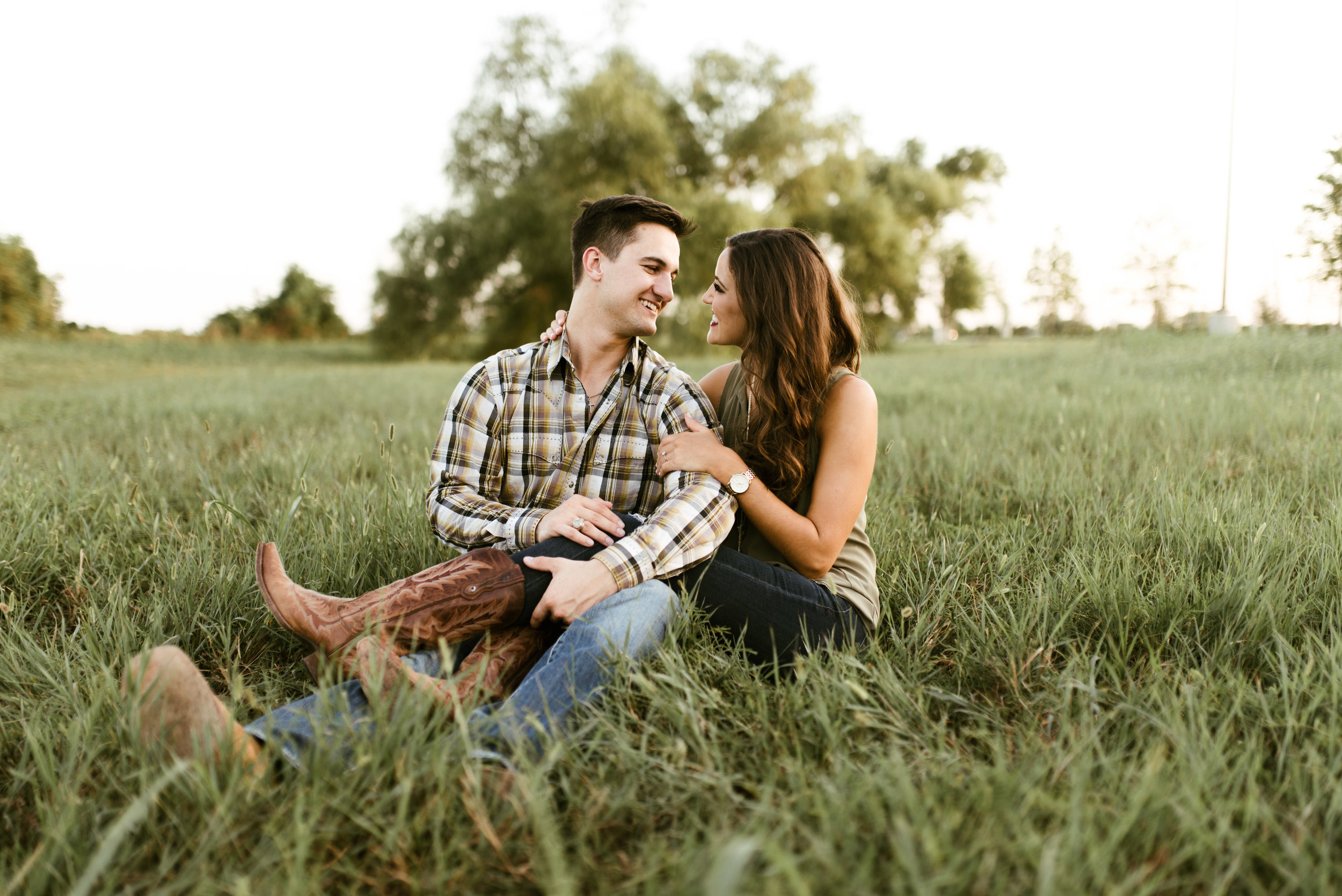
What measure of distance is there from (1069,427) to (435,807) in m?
4.95

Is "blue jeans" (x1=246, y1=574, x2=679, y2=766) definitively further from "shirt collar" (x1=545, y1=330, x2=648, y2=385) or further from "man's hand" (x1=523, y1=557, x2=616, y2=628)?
"shirt collar" (x1=545, y1=330, x2=648, y2=385)

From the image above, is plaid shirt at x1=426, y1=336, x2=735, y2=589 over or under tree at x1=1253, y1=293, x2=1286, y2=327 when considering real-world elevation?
under

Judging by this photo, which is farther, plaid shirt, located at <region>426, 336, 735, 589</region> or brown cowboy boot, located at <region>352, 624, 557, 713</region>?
plaid shirt, located at <region>426, 336, 735, 589</region>

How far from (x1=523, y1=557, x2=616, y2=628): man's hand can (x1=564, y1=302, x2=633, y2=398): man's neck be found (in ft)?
2.76

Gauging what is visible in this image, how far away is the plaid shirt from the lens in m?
2.55

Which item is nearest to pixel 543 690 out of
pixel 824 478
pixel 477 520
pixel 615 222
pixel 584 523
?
pixel 584 523

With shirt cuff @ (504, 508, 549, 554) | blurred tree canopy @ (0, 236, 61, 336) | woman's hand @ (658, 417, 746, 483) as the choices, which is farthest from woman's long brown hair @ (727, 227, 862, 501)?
blurred tree canopy @ (0, 236, 61, 336)

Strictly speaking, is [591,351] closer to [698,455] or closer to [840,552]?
[698,455]

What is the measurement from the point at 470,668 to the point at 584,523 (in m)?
0.54

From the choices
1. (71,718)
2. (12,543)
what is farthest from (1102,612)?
(12,543)

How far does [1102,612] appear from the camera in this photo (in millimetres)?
2113

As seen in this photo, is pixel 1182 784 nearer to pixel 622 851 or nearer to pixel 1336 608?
pixel 622 851

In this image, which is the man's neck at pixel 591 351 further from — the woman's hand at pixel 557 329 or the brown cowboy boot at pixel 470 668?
the brown cowboy boot at pixel 470 668

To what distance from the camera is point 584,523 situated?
2141mm
